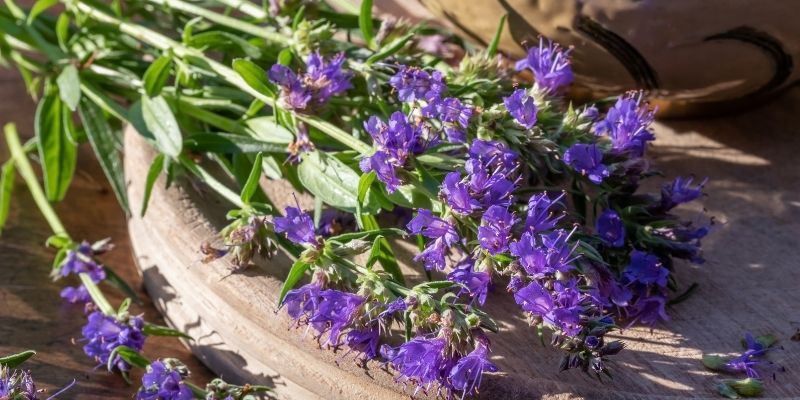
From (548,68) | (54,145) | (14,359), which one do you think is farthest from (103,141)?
(548,68)

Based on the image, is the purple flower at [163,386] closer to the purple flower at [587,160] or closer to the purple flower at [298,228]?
the purple flower at [298,228]

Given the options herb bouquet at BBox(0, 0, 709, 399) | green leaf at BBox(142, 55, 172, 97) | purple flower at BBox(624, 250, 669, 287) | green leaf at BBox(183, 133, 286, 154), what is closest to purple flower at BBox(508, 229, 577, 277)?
herb bouquet at BBox(0, 0, 709, 399)

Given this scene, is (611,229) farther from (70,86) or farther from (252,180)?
(70,86)

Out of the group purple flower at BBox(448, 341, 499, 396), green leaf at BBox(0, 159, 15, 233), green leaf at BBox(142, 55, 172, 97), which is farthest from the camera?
green leaf at BBox(0, 159, 15, 233)

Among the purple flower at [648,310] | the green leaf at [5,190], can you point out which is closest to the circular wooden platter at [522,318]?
the purple flower at [648,310]

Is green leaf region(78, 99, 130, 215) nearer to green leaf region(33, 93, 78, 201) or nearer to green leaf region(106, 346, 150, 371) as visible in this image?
green leaf region(33, 93, 78, 201)

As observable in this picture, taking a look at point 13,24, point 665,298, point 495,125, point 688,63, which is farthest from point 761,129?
point 13,24
